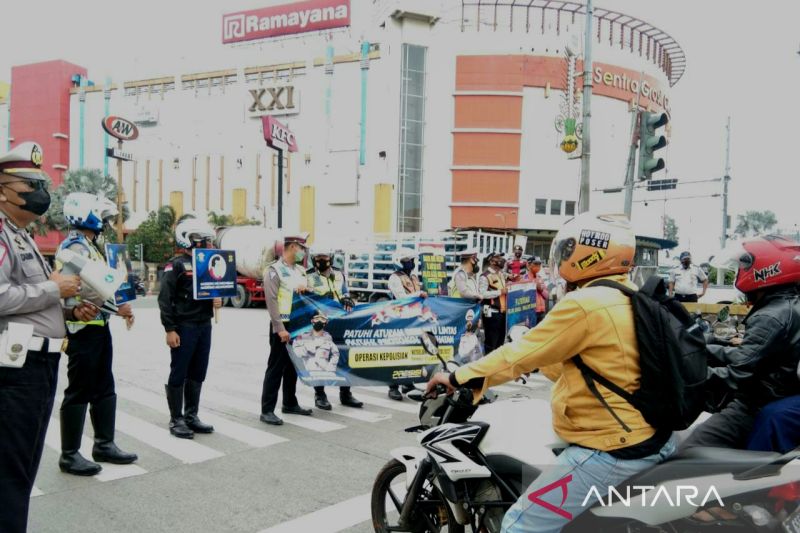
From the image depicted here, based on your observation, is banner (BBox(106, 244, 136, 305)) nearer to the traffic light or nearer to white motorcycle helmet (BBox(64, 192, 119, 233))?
white motorcycle helmet (BBox(64, 192, 119, 233))

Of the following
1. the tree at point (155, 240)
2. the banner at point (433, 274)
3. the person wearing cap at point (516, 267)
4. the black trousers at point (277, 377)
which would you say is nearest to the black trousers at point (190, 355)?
the black trousers at point (277, 377)

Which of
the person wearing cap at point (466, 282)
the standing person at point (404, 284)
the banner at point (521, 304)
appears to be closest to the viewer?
the standing person at point (404, 284)

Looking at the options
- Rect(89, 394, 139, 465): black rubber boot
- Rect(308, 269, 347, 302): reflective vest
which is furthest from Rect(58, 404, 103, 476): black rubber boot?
Rect(308, 269, 347, 302): reflective vest

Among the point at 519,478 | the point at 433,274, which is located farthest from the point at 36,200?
the point at 433,274

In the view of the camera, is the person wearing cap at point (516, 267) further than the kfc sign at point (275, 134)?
No

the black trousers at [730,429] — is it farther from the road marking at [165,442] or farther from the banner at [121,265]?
the banner at [121,265]

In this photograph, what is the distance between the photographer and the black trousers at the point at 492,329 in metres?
10.6

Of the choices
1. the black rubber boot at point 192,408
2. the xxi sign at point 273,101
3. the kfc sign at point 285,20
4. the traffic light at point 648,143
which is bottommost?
the black rubber boot at point 192,408

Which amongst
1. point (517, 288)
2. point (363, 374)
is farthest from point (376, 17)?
point (363, 374)

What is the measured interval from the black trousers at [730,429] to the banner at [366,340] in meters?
4.39

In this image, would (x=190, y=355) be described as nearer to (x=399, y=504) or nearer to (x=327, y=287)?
(x=327, y=287)

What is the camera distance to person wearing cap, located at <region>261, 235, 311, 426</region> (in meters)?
6.81

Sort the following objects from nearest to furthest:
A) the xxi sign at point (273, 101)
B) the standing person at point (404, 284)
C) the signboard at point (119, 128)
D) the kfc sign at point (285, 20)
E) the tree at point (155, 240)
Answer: the standing person at point (404, 284), the signboard at point (119, 128), the tree at point (155, 240), the kfc sign at point (285, 20), the xxi sign at point (273, 101)

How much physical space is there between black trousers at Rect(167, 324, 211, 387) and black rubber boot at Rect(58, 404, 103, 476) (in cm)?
113
